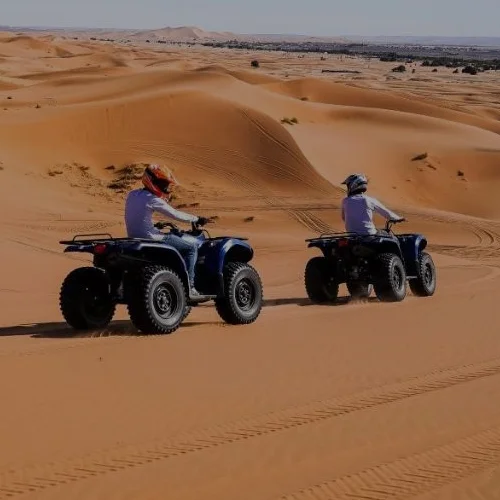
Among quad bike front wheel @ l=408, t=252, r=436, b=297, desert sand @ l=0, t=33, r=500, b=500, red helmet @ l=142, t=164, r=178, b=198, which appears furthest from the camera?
quad bike front wheel @ l=408, t=252, r=436, b=297

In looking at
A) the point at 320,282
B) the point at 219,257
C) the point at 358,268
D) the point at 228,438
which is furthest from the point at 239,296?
the point at 228,438

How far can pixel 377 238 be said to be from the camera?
11.8 meters

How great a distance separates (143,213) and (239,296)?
4.64 ft

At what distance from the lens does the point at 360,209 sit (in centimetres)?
1178

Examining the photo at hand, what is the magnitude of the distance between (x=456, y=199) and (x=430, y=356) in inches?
763

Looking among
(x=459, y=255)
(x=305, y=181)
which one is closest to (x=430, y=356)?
(x=459, y=255)

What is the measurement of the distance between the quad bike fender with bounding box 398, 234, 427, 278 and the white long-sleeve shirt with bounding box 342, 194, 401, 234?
955 mm

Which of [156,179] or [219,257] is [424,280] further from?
[156,179]

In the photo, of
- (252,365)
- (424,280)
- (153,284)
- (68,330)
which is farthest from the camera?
(424,280)

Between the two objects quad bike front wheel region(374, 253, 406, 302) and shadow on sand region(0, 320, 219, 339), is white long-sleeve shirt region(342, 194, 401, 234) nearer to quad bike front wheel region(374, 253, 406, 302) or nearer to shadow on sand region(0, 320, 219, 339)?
quad bike front wheel region(374, 253, 406, 302)

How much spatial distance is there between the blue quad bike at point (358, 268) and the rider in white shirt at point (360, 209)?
0.49 ft

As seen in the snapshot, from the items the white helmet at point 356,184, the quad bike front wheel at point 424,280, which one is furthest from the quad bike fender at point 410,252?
the white helmet at point 356,184

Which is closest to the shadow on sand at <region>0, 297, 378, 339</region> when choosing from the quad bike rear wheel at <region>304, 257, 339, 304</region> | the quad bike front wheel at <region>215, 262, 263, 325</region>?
the quad bike front wheel at <region>215, 262, 263, 325</region>

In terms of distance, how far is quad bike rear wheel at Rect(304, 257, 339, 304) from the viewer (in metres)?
12.1
